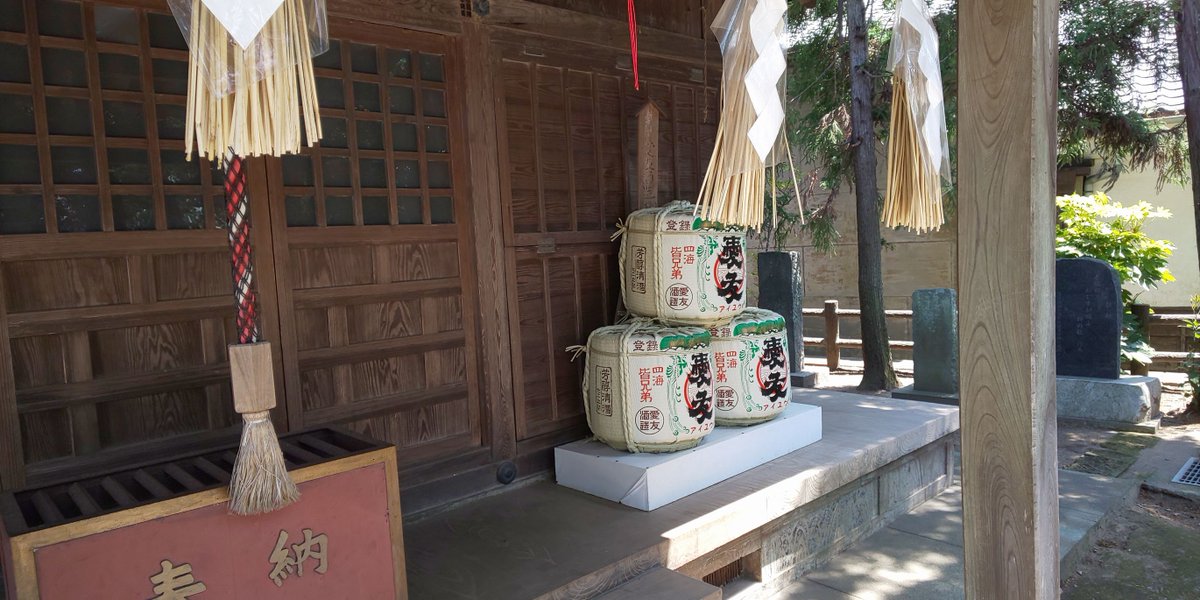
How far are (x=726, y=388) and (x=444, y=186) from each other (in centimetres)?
182

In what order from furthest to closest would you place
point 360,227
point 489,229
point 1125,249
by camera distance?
point 1125,249
point 489,229
point 360,227

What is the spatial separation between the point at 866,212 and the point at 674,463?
17.6 feet

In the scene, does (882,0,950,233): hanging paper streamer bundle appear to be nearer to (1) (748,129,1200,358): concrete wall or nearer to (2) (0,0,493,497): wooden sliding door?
(2) (0,0,493,497): wooden sliding door

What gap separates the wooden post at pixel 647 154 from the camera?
4.08m

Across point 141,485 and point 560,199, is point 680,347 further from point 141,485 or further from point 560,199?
point 141,485

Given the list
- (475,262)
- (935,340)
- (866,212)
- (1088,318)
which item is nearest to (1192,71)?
(1088,318)

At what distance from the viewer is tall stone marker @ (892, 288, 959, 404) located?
6.88m

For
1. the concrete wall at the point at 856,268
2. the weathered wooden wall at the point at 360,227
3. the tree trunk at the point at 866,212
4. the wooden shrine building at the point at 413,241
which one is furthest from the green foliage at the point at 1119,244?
the weathered wooden wall at the point at 360,227

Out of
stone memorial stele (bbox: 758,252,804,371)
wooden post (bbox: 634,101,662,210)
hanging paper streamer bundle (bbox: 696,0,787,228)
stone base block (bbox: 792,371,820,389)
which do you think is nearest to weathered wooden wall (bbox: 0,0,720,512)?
wooden post (bbox: 634,101,662,210)

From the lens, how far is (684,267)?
3.71 meters

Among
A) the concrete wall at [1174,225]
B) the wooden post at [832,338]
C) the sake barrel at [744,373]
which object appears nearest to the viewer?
A: the sake barrel at [744,373]

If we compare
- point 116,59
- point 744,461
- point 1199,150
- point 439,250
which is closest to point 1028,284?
point 744,461

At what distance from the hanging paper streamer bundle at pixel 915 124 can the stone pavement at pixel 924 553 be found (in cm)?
193

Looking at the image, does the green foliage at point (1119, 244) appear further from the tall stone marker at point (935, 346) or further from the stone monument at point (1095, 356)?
the tall stone marker at point (935, 346)
